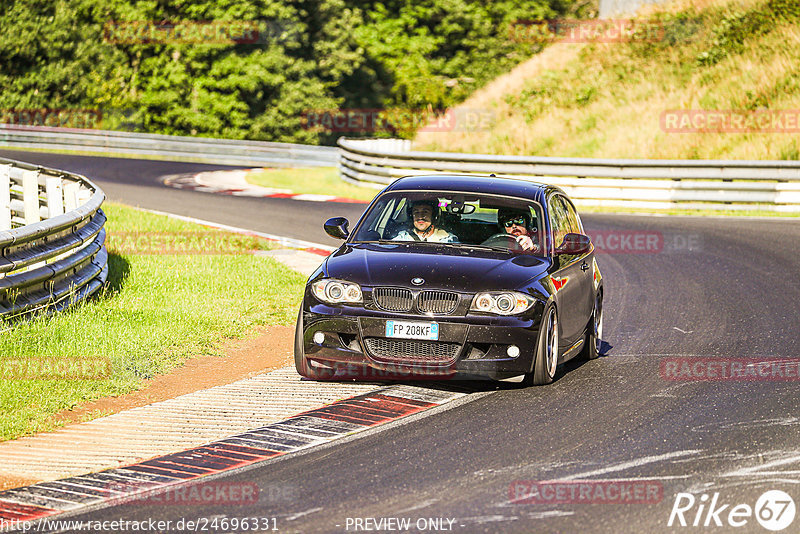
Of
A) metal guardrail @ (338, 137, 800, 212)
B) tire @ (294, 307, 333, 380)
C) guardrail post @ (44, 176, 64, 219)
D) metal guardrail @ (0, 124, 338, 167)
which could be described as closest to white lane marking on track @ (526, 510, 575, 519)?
tire @ (294, 307, 333, 380)

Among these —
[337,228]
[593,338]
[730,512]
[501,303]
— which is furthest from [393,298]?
[730,512]

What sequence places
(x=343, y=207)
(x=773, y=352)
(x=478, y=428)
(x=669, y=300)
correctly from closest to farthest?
1. (x=478, y=428)
2. (x=773, y=352)
3. (x=669, y=300)
4. (x=343, y=207)

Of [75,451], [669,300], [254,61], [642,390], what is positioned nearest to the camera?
[75,451]

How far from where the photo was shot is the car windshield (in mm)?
9422

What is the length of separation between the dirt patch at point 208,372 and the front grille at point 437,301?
1.83m

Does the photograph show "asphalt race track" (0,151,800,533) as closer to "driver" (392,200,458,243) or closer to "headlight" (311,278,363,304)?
"headlight" (311,278,363,304)

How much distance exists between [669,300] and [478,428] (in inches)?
253

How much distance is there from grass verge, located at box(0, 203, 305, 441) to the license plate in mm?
2062

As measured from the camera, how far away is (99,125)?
5494 centimetres

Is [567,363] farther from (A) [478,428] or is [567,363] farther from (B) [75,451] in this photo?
(B) [75,451]

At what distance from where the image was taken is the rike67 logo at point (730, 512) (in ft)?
18.2

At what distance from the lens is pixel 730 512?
18.7ft

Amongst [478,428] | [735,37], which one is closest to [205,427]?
[478,428]

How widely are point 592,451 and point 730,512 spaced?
1.25 m
